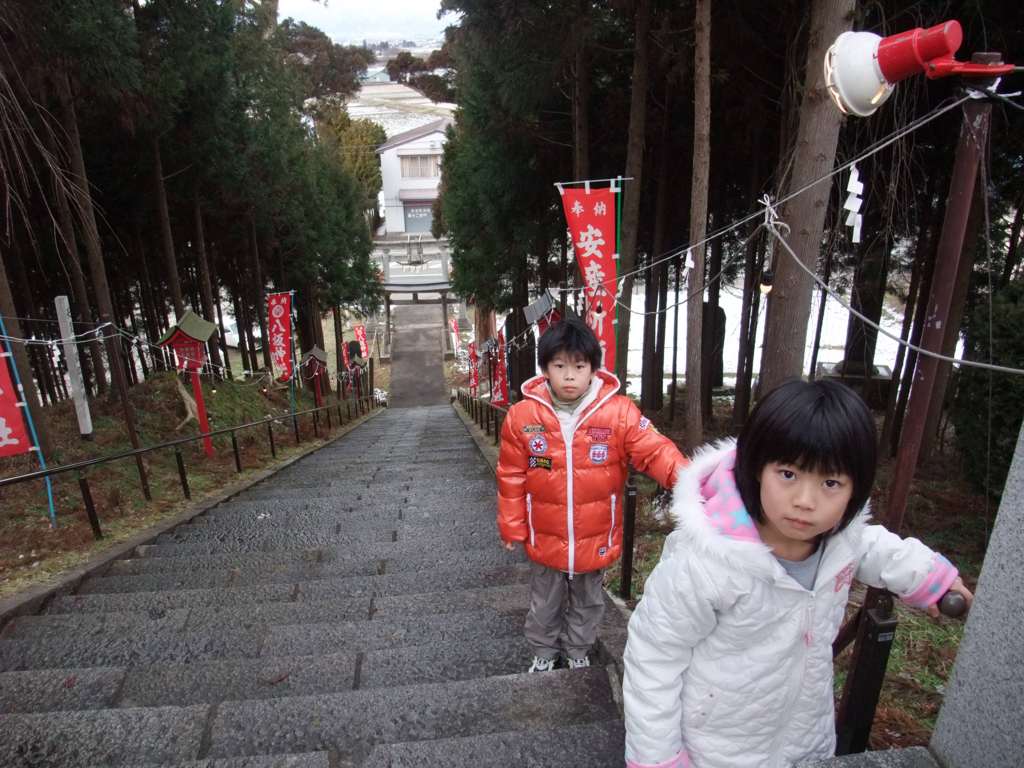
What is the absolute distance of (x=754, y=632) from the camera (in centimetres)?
Answer: 132

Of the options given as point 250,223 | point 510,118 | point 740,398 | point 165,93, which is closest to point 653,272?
point 740,398

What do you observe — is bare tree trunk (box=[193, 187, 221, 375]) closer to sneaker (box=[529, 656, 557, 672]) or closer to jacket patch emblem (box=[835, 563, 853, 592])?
sneaker (box=[529, 656, 557, 672])

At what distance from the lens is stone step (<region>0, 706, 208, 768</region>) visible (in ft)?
6.40

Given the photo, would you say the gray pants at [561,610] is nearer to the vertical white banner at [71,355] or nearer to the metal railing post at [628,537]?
the metal railing post at [628,537]

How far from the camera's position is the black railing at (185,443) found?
4.38 metres

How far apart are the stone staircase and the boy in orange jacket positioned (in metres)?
0.49

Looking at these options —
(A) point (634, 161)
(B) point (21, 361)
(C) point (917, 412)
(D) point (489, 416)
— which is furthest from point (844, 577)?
(D) point (489, 416)

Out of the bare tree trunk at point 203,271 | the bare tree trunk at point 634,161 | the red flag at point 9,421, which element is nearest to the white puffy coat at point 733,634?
the red flag at point 9,421

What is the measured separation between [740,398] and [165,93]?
9965 mm

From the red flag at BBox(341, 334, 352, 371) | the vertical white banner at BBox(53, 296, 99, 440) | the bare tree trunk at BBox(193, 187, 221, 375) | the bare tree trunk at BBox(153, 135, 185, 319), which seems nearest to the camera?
the vertical white banner at BBox(53, 296, 99, 440)

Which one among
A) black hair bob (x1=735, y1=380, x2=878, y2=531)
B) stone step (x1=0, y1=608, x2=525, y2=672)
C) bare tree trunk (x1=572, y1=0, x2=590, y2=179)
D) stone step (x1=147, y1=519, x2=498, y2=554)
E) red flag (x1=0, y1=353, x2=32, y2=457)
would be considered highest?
bare tree trunk (x1=572, y1=0, x2=590, y2=179)

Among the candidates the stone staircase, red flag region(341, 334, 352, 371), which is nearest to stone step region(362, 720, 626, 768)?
the stone staircase

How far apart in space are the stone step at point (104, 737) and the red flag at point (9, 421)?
3.43 m

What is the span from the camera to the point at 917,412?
1730 millimetres
